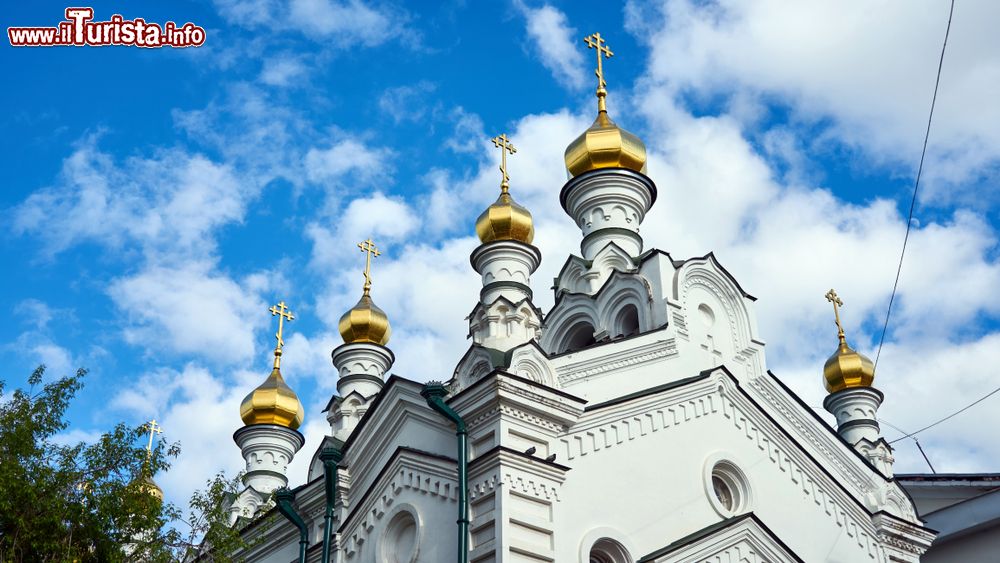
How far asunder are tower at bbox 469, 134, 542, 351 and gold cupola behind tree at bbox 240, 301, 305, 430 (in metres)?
8.12

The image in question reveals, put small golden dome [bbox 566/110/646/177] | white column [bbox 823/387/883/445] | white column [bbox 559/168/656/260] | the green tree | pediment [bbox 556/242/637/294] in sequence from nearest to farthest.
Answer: the green tree < pediment [bbox 556/242/637/294] < white column [bbox 559/168/656/260] < small golden dome [bbox 566/110/646/177] < white column [bbox 823/387/883/445]

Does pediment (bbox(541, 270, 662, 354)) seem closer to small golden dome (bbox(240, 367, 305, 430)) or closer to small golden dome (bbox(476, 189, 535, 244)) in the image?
small golden dome (bbox(476, 189, 535, 244))

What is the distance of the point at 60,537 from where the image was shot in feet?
35.6

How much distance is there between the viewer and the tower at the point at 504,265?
47.7ft

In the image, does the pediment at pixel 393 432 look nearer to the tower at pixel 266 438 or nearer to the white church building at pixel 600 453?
the white church building at pixel 600 453

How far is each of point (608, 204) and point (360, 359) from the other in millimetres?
6953

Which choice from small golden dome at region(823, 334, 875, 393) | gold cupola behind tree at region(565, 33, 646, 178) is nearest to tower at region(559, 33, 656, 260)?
gold cupola behind tree at region(565, 33, 646, 178)

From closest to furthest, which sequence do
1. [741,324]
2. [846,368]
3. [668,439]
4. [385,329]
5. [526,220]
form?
[668,439] < [741,324] < [526,220] < [846,368] < [385,329]

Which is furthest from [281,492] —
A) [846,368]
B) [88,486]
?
[846,368]

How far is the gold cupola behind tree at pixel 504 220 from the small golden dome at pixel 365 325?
19.1 feet

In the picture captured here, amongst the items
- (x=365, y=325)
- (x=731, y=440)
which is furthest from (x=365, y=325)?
(x=731, y=440)

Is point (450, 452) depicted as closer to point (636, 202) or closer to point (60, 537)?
point (60, 537)

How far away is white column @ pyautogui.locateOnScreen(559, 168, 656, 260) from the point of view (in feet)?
58.5

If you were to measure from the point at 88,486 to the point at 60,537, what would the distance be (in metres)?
0.55
